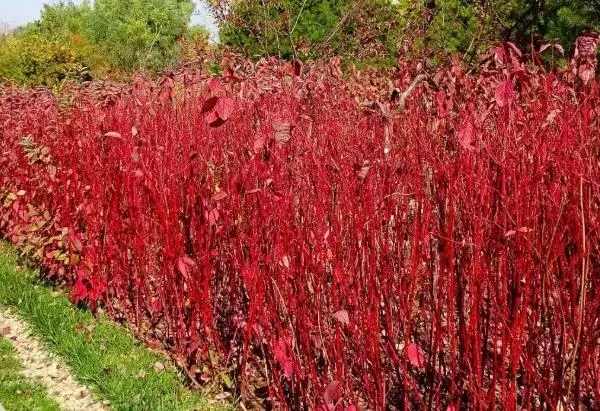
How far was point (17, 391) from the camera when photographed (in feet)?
12.1

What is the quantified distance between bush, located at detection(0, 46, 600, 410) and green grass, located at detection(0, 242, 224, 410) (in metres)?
0.16

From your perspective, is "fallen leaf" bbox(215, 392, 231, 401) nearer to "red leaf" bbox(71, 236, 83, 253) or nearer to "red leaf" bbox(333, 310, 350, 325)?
"red leaf" bbox(333, 310, 350, 325)

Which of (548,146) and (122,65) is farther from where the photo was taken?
(122,65)

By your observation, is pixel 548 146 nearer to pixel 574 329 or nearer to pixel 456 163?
pixel 456 163

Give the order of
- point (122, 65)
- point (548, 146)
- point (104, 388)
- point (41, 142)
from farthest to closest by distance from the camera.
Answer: point (122, 65) → point (41, 142) → point (104, 388) → point (548, 146)

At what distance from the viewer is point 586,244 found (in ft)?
6.08

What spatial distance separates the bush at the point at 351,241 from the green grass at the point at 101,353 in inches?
6.3

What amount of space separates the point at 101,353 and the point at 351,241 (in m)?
2.16

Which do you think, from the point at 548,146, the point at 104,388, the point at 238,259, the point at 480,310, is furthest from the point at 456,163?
the point at 104,388

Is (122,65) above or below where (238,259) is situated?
above

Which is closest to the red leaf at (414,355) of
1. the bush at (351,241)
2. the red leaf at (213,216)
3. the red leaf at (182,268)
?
the bush at (351,241)

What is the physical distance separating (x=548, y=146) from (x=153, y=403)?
221 cm

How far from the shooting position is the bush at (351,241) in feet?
6.48

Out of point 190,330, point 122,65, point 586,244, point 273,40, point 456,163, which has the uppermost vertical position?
point 122,65
